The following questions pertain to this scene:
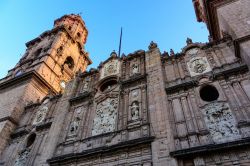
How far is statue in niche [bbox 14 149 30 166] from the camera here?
13.4 m

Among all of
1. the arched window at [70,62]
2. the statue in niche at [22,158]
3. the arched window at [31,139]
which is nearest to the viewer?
the statue in niche at [22,158]

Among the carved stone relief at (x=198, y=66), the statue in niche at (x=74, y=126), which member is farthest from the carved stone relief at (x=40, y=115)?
the carved stone relief at (x=198, y=66)

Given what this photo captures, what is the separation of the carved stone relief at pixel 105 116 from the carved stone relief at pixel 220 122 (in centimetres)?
453

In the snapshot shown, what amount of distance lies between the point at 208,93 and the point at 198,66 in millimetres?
1627

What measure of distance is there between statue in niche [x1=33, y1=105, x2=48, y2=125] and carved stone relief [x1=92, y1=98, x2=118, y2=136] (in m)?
4.44

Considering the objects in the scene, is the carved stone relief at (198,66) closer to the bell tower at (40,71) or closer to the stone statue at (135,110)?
the stone statue at (135,110)

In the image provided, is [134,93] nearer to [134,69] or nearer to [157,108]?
[134,69]

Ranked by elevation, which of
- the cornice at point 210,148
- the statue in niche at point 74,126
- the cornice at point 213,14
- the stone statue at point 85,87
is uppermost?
the cornice at point 213,14

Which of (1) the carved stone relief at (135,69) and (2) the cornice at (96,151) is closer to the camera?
(2) the cornice at (96,151)

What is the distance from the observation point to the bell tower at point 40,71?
1700 centimetres

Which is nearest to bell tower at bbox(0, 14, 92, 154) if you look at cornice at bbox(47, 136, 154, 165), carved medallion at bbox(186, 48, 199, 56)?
cornice at bbox(47, 136, 154, 165)

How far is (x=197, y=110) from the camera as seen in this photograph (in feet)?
34.2

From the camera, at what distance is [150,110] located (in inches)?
444

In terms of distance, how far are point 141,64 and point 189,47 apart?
301 centimetres
